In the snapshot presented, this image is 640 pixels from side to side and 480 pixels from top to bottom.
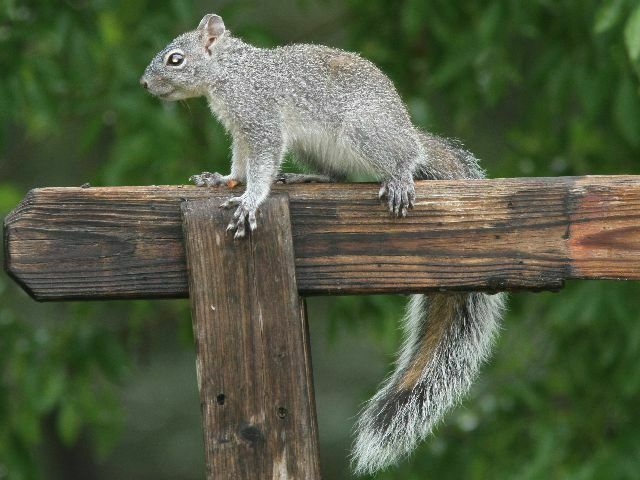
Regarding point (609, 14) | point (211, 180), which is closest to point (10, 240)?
point (211, 180)

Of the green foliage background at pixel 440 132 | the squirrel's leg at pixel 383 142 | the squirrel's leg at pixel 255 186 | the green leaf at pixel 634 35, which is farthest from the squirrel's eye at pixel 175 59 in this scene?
the green leaf at pixel 634 35

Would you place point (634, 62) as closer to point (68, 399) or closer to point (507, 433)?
point (507, 433)

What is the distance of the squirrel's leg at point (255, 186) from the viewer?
1.79m

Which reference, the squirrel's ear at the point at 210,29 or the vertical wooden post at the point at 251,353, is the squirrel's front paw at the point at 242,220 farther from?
the squirrel's ear at the point at 210,29

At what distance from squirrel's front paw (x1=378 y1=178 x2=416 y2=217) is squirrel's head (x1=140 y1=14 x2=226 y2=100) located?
101cm

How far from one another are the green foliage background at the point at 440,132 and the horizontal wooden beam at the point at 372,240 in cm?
164

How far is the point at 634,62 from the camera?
2799 mm

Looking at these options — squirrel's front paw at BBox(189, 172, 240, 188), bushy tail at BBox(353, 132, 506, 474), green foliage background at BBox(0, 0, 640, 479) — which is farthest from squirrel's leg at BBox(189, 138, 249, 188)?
green foliage background at BBox(0, 0, 640, 479)

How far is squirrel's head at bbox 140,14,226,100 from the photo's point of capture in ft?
9.15

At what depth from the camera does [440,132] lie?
395cm

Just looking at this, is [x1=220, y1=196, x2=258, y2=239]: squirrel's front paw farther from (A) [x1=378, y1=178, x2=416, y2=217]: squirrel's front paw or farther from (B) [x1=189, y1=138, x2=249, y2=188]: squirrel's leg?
(B) [x1=189, y1=138, x2=249, y2=188]: squirrel's leg

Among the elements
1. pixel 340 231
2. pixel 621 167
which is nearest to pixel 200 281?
pixel 340 231

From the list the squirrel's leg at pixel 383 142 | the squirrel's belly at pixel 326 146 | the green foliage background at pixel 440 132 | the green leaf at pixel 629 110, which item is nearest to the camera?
the squirrel's leg at pixel 383 142

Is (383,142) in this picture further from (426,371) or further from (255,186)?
(426,371)
